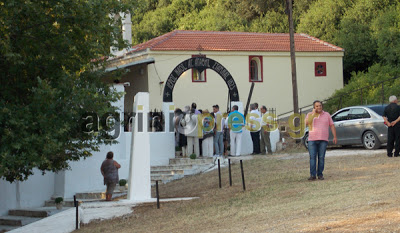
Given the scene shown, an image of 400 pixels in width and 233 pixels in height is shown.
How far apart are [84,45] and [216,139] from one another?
9.46 metres

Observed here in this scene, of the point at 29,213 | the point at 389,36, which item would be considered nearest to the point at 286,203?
the point at 29,213

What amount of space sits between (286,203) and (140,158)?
15.7 ft

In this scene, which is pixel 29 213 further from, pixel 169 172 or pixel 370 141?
pixel 370 141

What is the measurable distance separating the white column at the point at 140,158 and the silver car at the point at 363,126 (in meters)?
8.31

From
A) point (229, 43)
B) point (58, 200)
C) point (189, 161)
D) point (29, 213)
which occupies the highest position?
point (229, 43)

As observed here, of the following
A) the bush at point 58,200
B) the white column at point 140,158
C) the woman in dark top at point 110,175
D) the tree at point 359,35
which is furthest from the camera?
the tree at point 359,35

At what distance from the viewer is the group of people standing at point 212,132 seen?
74.7 feet

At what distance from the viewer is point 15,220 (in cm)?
1870

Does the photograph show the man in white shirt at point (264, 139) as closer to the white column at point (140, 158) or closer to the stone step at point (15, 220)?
the white column at point (140, 158)

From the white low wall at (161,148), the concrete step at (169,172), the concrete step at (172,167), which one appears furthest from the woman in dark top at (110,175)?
the white low wall at (161,148)

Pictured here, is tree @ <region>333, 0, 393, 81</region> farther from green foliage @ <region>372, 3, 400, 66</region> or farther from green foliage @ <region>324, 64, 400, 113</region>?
green foliage @ <region>324, 64, 400, 113</region>

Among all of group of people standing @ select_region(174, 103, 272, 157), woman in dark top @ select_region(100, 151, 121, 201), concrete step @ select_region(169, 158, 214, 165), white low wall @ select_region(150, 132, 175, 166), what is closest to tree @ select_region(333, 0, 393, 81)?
group of people standing @ select_region(174, 103, 272, 157)

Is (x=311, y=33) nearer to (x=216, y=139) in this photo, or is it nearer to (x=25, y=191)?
(x=216, y=139)

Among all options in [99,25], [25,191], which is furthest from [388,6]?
[99,25]
